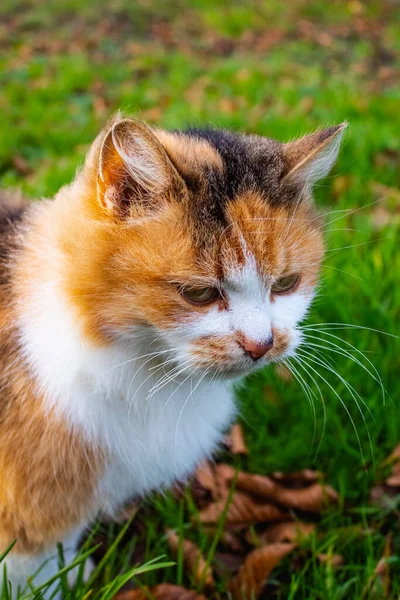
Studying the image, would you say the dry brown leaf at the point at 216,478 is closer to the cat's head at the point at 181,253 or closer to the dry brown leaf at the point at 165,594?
the dry brown leaf at the point at 165,594

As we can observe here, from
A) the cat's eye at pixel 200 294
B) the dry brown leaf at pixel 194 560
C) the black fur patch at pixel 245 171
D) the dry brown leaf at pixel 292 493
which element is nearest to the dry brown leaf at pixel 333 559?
the dry brown leaf at pixel 292 493

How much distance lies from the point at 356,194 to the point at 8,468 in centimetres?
233

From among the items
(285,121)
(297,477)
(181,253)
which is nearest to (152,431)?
(181,253)

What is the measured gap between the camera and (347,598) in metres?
1.81

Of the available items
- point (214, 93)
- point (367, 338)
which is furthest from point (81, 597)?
point (214, 93)

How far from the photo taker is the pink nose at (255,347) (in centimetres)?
135

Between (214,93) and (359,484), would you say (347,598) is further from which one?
(214,93)

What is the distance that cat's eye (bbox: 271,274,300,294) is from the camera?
4.79 ft

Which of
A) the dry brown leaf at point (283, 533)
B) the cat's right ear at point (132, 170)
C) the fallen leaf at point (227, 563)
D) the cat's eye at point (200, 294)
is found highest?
the cat's right ear at point (132, 170)

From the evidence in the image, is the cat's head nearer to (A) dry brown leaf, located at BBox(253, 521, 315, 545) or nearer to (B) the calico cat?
(B) the calico cat

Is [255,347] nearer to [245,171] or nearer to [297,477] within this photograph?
[245,171]

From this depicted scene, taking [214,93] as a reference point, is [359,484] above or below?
below

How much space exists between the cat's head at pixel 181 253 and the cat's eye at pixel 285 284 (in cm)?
3

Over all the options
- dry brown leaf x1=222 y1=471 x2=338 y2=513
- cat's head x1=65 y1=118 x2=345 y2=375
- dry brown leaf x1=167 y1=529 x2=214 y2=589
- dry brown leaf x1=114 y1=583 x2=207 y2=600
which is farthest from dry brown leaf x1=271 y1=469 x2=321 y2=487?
cat's head x1=65 y1=118 x2=345 y2=375
